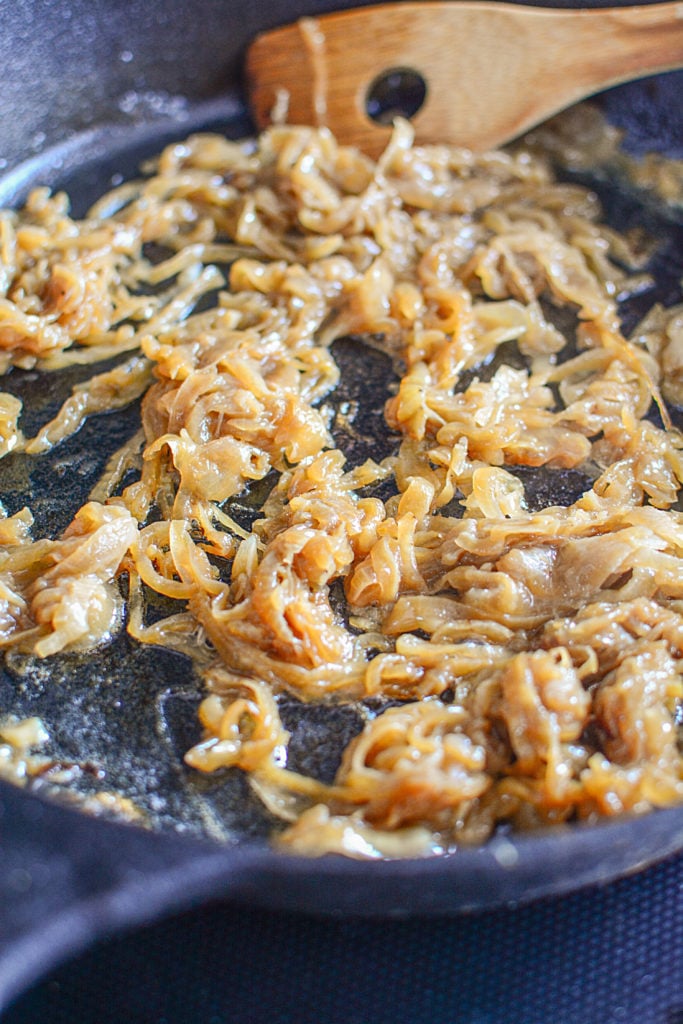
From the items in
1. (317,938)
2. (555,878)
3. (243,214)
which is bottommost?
(317,938)

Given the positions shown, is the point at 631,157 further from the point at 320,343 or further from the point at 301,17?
the point at 320,343

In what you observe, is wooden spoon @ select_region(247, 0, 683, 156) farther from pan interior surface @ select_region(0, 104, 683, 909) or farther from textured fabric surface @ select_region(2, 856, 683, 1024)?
textured fabric surface @ select_region(2, 856, 683, 1024)

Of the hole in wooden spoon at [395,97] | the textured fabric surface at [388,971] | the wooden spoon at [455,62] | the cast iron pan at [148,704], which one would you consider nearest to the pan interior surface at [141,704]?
the cast iron pan at [148,704]

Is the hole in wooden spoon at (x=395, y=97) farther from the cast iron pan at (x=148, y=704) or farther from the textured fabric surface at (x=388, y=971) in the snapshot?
the textured fabric surface at (x=388, y=971)

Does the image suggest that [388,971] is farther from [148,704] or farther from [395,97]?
[395,97]

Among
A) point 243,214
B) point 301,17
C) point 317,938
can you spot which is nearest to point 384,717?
point 317,938

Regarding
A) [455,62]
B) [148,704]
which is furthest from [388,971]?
[455,62]
